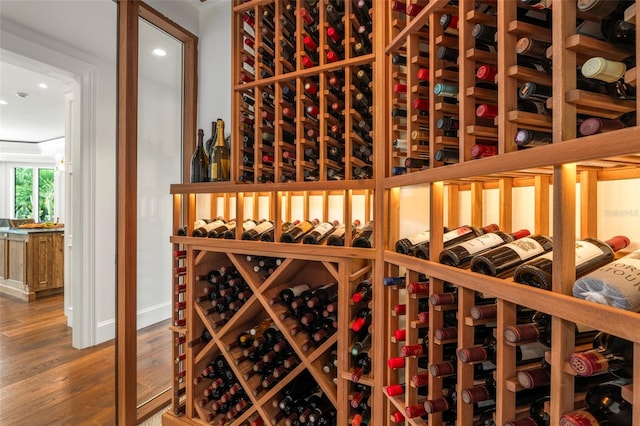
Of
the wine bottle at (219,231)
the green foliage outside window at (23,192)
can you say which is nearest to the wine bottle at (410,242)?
the wine bottle at (219,231)

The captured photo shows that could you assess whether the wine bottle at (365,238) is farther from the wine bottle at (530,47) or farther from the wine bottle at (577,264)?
the wine bottle at (530,47)

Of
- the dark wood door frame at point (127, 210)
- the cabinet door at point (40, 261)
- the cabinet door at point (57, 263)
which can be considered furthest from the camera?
the cabinet door at point (57, 263)

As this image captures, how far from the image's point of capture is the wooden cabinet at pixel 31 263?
12.4 ft

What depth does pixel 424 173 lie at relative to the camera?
0.85m

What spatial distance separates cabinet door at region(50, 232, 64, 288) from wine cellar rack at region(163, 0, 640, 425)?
3180 mm

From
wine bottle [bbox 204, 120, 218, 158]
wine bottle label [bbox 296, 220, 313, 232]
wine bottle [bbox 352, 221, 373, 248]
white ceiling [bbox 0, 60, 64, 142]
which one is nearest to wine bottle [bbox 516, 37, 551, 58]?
wine bottle [bbox 352, 221, 373, 248]

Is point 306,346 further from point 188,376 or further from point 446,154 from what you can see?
point 446,154

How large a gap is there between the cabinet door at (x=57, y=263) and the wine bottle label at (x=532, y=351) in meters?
4.64

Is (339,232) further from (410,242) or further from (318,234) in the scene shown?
(410,242)

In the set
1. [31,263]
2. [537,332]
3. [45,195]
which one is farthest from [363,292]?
[45,195]

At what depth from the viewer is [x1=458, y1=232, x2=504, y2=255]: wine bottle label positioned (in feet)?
2.60

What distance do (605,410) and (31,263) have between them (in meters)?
4.82

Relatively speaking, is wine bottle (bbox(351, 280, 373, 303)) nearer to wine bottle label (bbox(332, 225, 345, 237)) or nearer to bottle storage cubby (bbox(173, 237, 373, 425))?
bottle storage cubby (bbox(173, 237, 373, 425))

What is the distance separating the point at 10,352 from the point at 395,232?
2.84 metres
